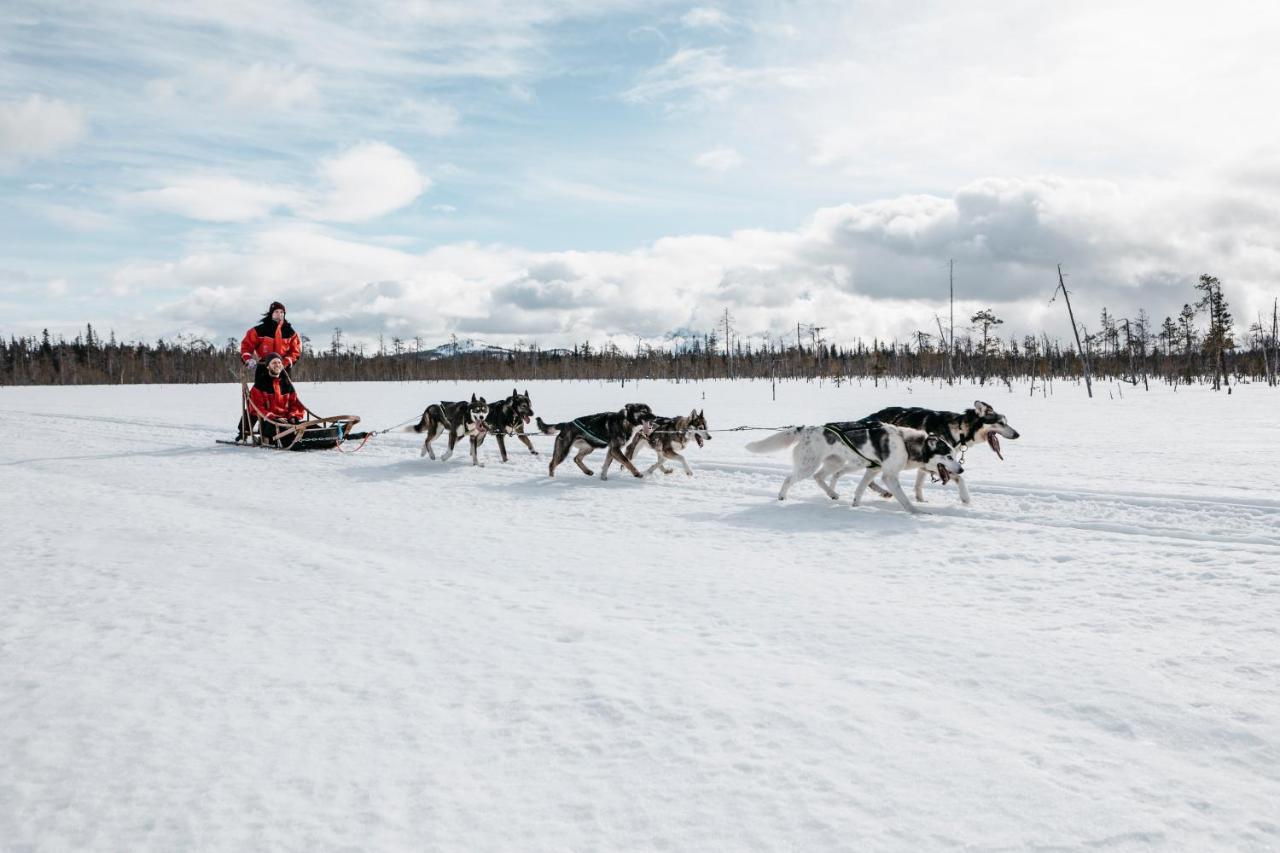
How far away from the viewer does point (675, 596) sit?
190 inches

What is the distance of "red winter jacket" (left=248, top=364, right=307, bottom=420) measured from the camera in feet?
44.7

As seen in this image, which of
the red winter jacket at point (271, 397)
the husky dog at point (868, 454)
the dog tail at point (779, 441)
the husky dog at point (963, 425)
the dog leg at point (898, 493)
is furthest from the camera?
the red winter jacket at point (271, 397)

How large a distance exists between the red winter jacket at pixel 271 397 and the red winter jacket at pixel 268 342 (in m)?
0.27

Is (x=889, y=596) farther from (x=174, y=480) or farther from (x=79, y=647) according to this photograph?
(x=174, y=480)

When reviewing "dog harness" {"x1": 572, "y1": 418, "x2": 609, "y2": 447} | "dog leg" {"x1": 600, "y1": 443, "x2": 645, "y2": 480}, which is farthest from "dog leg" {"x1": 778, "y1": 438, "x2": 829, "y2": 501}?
"dog harness" {"x1": 572, "y1": 418, "x2": 609, "y2": 447}

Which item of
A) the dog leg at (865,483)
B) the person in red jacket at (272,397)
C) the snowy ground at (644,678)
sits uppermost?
the person in red jacket at (272,397)

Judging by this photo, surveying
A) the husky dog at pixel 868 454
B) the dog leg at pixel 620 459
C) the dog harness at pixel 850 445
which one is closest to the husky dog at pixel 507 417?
the dog leg at pixel 620 459

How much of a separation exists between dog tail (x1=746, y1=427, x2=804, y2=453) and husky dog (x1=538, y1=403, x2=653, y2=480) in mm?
1571

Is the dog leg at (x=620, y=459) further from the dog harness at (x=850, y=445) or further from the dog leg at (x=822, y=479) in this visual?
the dog harness at (x=850, y=445)

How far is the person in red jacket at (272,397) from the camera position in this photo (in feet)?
44.1

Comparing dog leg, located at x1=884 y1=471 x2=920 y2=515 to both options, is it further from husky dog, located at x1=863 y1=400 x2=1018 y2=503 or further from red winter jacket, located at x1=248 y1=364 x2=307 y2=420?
red winter jacket, located at x1=248 y1=364 x2=307 y2=420

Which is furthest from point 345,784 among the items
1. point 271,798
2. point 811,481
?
point 811,481

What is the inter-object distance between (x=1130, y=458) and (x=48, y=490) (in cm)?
1394

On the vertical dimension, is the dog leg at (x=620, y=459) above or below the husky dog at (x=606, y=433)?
below
